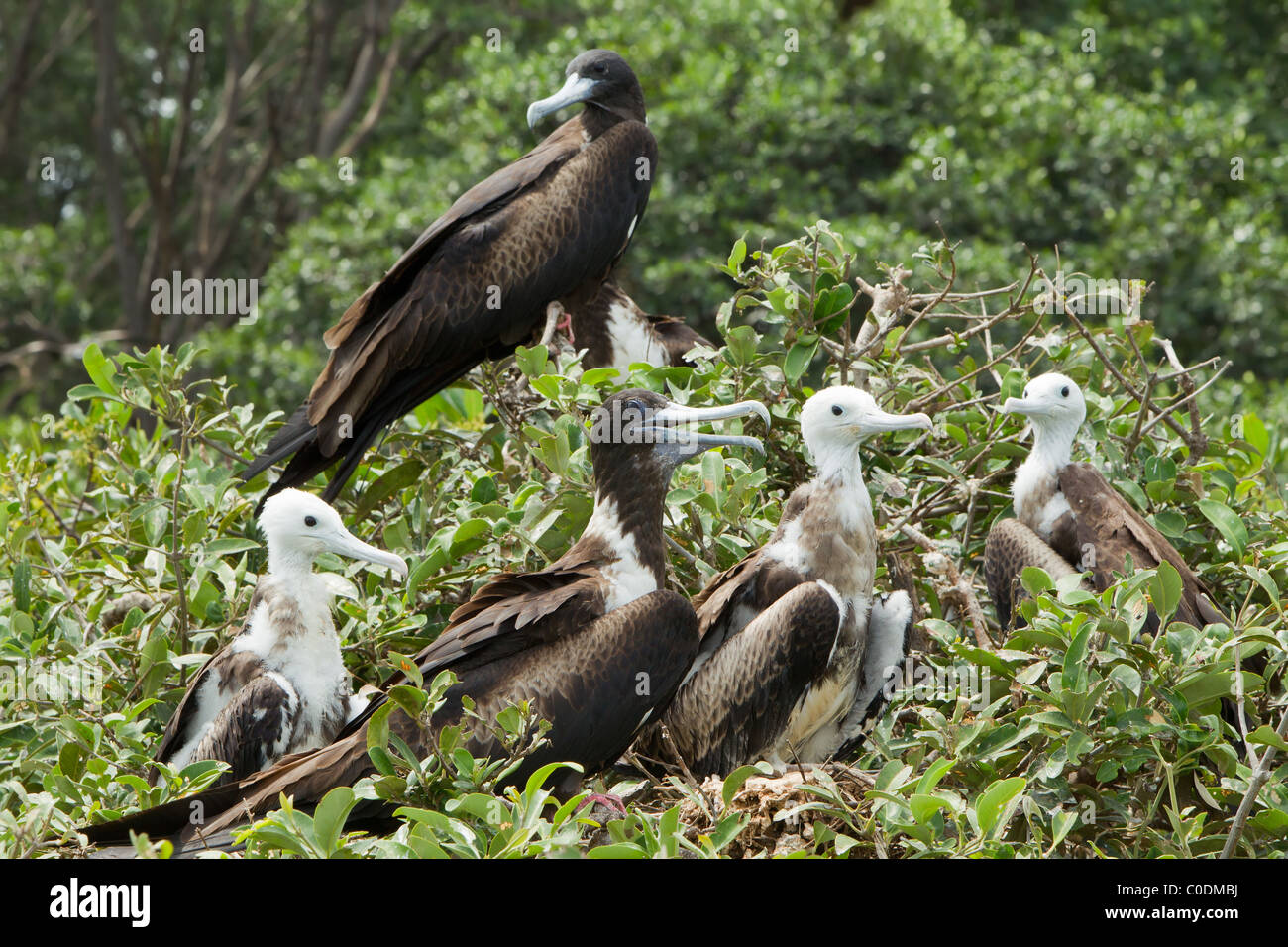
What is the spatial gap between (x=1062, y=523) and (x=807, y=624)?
0.99m

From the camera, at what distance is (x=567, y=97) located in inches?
210

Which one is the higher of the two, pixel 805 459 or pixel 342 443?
pixel 342 443

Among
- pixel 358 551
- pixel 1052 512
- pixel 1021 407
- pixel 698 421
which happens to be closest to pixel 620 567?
pixel 698 421

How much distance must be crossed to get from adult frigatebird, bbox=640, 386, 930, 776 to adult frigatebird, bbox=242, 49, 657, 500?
4.50 feet

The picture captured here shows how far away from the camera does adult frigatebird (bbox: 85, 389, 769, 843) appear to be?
3467mm

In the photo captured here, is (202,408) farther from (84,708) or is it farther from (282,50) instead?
(282,50)

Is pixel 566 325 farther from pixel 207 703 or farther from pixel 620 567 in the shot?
pixel 207 703

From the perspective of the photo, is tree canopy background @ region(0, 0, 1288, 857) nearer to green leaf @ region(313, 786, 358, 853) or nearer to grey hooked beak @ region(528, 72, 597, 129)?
green leaf @ region(313, 786, 358, 853)

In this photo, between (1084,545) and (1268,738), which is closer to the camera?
(1268,738)

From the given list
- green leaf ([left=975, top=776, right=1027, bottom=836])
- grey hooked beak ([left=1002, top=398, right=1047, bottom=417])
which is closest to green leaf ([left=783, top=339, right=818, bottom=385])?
grey hooked beak ([left=1002, top=398, right=1047, bottom=417])

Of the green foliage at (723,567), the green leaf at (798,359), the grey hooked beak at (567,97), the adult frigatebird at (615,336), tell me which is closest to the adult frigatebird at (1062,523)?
the green foliage at (723,567)

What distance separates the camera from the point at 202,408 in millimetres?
4699

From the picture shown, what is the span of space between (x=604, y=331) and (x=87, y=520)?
74.3 inches
